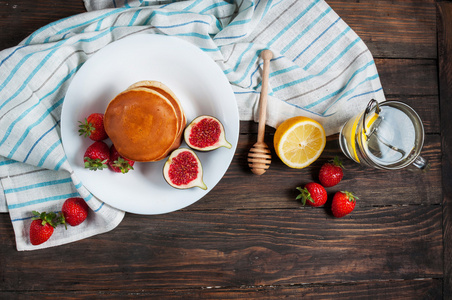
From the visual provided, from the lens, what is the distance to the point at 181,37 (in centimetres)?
179

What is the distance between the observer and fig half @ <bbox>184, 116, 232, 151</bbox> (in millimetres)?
1640

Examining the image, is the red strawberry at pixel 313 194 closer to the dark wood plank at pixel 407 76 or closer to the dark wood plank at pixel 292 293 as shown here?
the dark wood plank at pixel 292 293

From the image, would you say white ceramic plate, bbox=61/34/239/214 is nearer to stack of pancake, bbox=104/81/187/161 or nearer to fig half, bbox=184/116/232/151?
fig half, bbox=184/116/232/151

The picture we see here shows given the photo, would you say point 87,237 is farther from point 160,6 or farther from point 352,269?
point 352,269

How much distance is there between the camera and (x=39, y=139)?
1690mm

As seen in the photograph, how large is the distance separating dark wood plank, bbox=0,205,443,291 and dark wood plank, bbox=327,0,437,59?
0.87 m

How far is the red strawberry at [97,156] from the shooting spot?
5.25ft

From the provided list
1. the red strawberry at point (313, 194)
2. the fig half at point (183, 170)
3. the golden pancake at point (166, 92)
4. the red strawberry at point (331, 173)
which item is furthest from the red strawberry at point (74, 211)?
the red strawberry at point (331, 173)

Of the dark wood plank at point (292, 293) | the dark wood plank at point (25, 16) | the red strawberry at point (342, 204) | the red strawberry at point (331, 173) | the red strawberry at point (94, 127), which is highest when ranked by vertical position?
the dark wood plank at point (25, 16)

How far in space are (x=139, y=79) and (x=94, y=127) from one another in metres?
0.33

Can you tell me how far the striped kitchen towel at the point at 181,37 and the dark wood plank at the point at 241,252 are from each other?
14 cm

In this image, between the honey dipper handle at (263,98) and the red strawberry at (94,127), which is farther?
the honey dipper handle at (263,98)

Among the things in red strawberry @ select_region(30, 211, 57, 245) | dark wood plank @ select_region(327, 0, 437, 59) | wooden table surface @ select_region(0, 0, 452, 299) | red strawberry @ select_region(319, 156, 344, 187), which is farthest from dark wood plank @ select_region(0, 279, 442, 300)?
dark wood plank @ select_region(327, 0, 437, 59)

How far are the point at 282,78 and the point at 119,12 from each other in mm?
916
